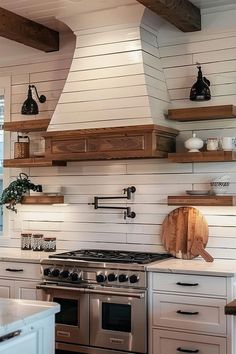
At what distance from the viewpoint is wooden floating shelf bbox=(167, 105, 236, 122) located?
418cm

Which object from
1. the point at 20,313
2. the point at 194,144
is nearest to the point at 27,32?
the point at 194,144

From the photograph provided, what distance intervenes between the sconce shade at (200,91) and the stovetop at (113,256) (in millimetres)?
1275

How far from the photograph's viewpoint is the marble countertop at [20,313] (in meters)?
2.49

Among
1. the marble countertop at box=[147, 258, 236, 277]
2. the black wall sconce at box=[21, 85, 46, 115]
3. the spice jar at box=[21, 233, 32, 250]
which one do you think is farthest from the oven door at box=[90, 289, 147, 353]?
the black wall sconce at box=[21, 85, 46, 115]

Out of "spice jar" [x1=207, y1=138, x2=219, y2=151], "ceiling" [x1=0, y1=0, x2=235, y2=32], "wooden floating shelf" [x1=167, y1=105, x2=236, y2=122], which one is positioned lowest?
"spice jar" [x1=207, y1=138, x2=219, y2=151]

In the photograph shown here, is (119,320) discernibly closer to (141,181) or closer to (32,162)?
(141,181)

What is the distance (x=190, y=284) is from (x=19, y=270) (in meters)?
1.49

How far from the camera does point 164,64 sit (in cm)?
467

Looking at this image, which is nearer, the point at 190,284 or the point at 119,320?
the point at 190,284

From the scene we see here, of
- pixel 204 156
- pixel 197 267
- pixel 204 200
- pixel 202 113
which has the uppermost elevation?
pixel 202 113

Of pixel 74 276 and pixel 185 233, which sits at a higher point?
pixel 185 233

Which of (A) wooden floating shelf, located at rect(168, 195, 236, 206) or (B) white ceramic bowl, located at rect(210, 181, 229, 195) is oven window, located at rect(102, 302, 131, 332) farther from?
(B) white ceramic bowl, located at rect(210, 181, 229, 195)

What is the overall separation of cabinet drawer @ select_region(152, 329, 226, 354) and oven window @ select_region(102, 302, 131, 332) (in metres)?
0.22

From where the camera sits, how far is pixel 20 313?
2684 millimetres
